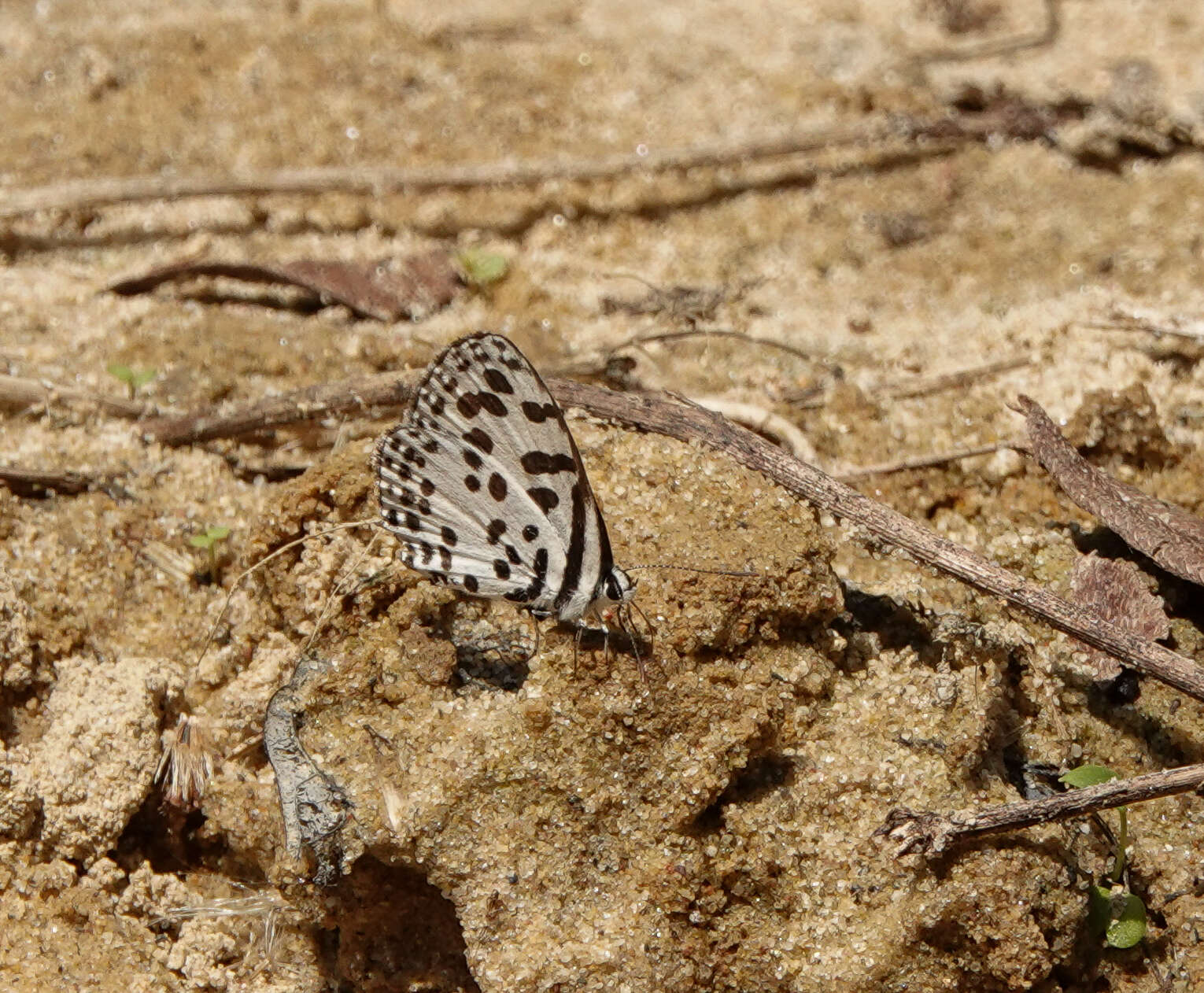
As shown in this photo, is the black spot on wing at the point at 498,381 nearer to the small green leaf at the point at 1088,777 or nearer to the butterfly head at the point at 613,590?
the butterfly head at the point at 613,590

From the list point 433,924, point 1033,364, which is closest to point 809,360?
point 1033,364

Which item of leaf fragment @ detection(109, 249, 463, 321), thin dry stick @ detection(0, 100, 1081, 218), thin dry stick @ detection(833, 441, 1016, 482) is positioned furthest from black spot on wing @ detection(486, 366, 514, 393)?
thin dry stick @ detection(0, 100, 1081, 218)

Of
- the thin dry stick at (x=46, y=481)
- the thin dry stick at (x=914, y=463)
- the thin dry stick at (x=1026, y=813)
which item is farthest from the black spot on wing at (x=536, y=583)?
the thin dry stick at (x=46, y=481)

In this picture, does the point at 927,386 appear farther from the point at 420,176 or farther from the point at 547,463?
the point at 420,176

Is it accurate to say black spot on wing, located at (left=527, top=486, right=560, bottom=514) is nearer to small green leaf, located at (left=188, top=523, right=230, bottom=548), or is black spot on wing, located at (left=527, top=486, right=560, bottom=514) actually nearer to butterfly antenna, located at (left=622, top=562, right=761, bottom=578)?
butterfly antenna, located at (left=622, top=562, right=761, bottom=578)

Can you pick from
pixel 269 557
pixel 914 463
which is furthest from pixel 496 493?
pixel 914 463

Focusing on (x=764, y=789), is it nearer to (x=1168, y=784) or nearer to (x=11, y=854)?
(x=1168, y=784)
